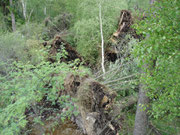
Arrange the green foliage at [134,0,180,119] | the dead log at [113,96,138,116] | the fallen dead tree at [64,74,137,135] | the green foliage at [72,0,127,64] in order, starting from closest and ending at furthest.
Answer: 1. the green foliage at [134,0,180,119]
2. the fallen dead tree at [64,74,137,135]
3. the dead log at [113,96,138,116]
4. the green foliage at [72,0,127,64]

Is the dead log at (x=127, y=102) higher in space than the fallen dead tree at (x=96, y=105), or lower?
lower

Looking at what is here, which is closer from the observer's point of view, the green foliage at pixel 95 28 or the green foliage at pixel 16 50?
the green foliage at pixel 16 50

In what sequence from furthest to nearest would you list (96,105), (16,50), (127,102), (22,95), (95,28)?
1. (95,28)
2. (16,50)
3. (127,102)
4. (96,105)
5. (22,95)

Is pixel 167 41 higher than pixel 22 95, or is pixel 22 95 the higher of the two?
pixel 167 41

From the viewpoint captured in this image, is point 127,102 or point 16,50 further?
point 16,50

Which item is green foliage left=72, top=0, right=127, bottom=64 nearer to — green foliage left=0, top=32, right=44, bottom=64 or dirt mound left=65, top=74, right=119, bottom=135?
green foliage left=0, top=32, right=44, bottom=64

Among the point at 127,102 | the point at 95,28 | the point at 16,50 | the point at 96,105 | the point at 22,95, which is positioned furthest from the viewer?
the point at 95,28

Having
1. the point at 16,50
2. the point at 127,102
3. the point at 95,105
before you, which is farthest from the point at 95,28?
the point at 95,105

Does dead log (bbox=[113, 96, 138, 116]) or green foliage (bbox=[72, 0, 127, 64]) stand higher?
green foliage (bbox=[72, 0, 127, 64])

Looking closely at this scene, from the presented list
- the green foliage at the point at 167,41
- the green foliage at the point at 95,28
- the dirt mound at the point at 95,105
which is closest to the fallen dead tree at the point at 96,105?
the dirt mound at the point at 95,105

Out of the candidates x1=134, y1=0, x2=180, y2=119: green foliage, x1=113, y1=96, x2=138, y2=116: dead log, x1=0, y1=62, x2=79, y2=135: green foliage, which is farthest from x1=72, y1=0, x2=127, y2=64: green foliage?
x1=134, y1=0, x2=180, y2=119: green foliage

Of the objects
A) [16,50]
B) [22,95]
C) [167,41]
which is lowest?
[22,95]

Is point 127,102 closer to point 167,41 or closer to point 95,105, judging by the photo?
point 95,105

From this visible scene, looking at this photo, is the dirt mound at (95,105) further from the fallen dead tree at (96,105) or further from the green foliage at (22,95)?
the green foliage at (22,95)
